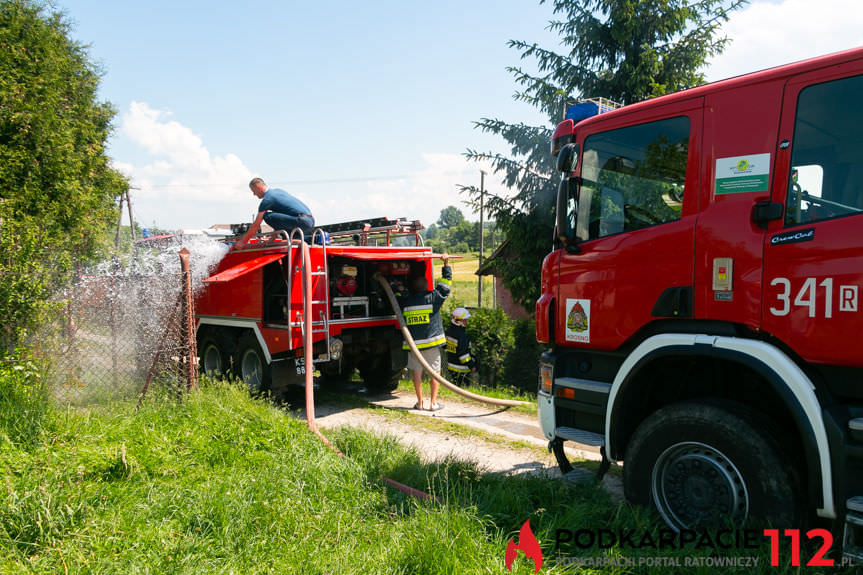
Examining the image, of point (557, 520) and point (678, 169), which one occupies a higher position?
point (678, 169)

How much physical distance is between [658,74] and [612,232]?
8790 mm

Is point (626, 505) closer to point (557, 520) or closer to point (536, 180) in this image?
point (557, 520)

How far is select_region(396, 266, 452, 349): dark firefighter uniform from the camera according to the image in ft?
25.7

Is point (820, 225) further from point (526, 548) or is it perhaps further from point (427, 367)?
point (427, 367)

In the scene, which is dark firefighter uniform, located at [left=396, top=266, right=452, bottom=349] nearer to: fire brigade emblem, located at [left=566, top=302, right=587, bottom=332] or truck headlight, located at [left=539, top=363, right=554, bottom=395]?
truck headlight, located at [left=539, top=363, right=554, bottom=395]

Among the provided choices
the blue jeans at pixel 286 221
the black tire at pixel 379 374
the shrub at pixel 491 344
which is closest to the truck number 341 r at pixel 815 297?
the blue jeans at pixel 286 221

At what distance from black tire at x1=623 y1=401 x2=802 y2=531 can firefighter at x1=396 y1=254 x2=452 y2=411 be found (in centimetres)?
433

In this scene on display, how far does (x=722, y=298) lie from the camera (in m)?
3.34

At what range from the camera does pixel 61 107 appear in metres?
7.04

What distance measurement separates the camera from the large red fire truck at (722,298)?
292 cm

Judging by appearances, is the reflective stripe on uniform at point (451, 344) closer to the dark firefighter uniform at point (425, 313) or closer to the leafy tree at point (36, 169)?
the dark firefighter uniform at point (425, 313)

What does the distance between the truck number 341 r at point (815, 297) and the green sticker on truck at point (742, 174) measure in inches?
23.3

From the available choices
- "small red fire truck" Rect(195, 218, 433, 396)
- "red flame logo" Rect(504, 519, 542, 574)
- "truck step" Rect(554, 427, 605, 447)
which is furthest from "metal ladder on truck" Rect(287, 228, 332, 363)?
"red flame logo" Rect(504, 519, 542, 574)

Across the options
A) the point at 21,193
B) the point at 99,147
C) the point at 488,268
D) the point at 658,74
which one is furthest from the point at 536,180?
the point at 21,193
